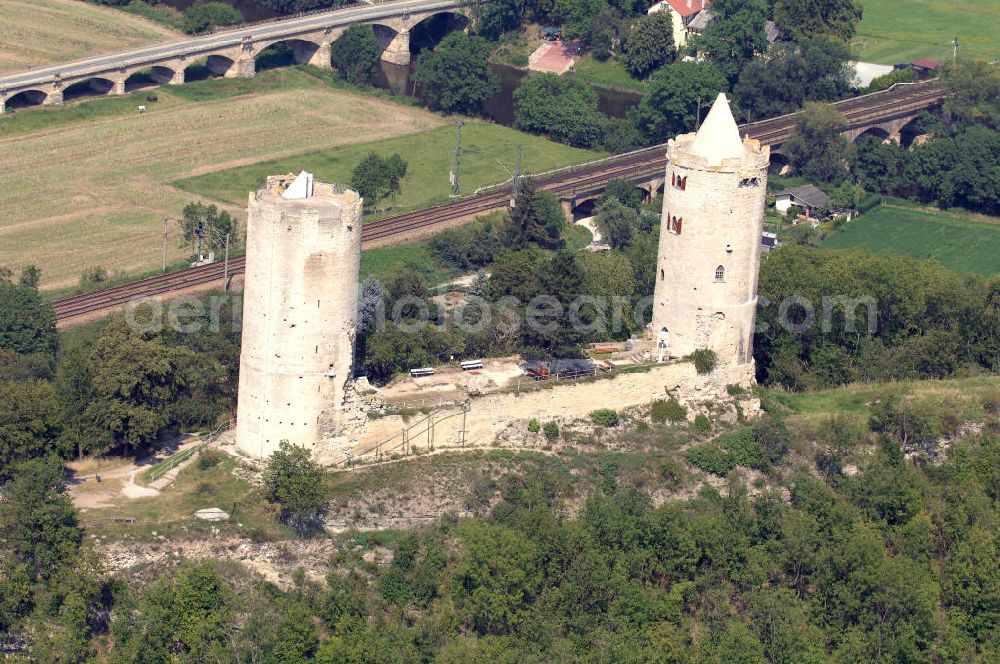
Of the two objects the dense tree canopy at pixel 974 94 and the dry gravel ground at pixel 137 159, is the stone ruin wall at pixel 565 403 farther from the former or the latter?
the dense tree canopy at pixel 974 94

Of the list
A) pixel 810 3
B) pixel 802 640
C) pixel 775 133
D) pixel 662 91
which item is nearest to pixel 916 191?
pixel 775 133

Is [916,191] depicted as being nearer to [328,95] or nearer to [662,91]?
[662,91]

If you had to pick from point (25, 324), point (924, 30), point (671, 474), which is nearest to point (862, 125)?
point (924, 30)

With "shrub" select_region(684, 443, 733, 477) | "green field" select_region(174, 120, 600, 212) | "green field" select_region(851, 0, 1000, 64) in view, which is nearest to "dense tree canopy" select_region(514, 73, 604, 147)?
"green field" select_region(174, 120, 600, 212)

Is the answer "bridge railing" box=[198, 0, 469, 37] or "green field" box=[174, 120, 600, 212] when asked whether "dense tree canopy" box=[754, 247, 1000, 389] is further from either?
"bridge railing" box=[198, 0, 469, 37]

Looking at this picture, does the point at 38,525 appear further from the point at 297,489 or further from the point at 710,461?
the point at 710,461
